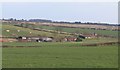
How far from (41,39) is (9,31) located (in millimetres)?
22323

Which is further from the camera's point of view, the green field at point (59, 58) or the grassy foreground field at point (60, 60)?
the green field at point (59, 58)

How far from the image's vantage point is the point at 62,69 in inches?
1104

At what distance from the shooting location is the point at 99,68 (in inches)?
1171

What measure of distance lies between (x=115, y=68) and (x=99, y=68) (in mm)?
1334

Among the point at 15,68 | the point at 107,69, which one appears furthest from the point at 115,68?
the point at 15,68

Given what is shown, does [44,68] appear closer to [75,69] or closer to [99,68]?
[75,69]

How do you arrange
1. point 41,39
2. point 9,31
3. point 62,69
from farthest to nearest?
1. point 9,31
2. point 41,39
3. point 62,69

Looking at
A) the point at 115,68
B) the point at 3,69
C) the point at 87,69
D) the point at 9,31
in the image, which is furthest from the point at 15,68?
the point at 9,31

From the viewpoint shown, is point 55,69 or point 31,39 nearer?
point 55,69

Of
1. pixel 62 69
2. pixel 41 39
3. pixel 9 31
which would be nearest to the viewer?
pixel 62 69

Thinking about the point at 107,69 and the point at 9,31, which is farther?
the point at 9,31

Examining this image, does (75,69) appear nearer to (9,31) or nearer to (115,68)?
(115,68)

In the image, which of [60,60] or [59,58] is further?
[59,58]

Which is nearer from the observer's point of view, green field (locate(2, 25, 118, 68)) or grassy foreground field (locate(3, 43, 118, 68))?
grassy foreground field (locate(3, 43, 118, 68))
